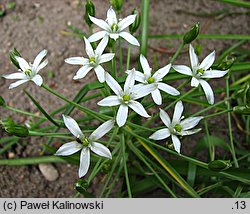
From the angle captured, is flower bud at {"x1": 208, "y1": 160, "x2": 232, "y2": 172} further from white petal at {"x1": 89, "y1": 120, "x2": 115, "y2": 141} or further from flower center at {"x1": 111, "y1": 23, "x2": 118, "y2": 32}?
flower center at {"x1": 111, "y1": 23, "x2": 118, "y2": 32}

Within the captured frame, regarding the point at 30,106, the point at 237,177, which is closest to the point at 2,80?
the point at 30,106

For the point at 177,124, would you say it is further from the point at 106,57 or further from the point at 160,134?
the point at 106,57

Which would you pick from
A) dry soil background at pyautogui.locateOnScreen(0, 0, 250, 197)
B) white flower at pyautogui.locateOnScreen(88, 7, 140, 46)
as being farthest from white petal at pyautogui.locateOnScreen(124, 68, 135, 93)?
dry soil background at pyautogui.locateOnScreen(0, 0, 250, 197)

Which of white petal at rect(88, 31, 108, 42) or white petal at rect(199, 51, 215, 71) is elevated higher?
white petal at rect(88, 31, 108, 42)

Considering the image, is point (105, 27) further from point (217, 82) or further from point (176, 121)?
point (217, 82)

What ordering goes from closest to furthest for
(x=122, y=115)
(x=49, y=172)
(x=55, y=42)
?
(x=122, y=115)
(x=49, y=172)
(x=55, y=42)

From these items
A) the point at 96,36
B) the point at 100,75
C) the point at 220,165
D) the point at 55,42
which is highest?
the point at 55,42

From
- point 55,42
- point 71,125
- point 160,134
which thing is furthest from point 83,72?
point 55,42

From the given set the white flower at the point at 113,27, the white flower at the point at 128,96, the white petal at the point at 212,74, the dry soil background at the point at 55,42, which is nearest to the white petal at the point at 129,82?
the white flower at the point at 128,96
